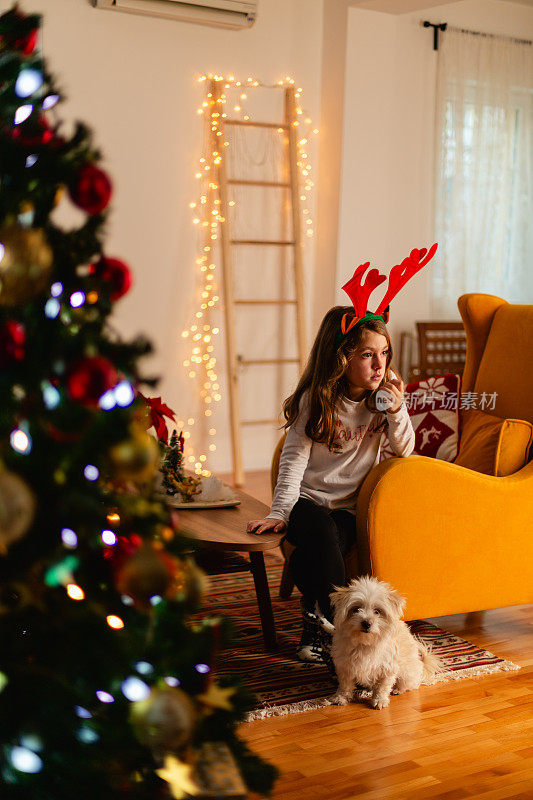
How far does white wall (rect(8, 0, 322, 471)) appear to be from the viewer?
443 cm

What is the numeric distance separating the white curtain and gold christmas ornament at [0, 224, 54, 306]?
4811 mm

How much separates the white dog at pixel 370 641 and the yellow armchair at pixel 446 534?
0.59 feet

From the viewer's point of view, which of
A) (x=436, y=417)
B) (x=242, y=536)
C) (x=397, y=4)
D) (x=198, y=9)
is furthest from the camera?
(x=397, y=4)

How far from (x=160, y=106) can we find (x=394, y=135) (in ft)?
4.76

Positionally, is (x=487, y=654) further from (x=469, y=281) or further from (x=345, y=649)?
(x=469, y=281)

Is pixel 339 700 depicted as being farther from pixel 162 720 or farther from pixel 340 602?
pixel 162 720

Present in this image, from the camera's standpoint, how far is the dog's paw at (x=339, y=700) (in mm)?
2252

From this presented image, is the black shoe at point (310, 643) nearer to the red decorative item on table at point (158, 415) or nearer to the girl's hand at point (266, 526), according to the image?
the girl's hand at point (266, 526)

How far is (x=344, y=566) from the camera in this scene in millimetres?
2498

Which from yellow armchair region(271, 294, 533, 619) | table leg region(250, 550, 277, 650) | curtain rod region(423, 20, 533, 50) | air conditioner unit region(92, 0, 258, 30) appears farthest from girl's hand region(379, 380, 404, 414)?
curtain rod region(423, 20, 533, 50)

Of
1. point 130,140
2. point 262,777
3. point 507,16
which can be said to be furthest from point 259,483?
point 262,777

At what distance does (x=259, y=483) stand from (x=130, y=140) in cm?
190

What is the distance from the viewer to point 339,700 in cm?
225

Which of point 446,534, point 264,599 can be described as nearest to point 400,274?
point 446,534
